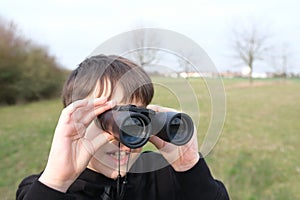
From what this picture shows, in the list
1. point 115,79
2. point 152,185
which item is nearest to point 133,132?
point 115,79

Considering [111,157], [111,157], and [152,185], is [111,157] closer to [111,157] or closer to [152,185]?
[111,157]

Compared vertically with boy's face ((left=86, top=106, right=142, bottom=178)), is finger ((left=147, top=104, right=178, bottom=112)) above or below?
above

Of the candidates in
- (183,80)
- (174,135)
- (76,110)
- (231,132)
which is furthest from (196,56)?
(231,132)

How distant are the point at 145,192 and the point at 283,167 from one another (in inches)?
115

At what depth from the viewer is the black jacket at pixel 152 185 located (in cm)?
99

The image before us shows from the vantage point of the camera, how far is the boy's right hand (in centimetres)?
82

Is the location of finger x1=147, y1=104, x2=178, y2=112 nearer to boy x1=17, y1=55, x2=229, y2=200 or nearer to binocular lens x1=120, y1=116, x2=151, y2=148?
boy x1=17, y1=55, x2=229, y2=200

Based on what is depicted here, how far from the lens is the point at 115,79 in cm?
91

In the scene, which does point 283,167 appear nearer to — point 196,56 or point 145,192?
point 145,192

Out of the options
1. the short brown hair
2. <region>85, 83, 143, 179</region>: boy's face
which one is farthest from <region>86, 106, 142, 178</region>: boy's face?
the short brown hair

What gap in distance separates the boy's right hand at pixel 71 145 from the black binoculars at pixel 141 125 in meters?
0.05

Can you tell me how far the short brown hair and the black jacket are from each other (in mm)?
190

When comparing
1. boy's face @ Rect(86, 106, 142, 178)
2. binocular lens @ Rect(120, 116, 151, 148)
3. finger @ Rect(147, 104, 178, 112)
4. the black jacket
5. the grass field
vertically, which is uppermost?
finger @ Rect(147, 104, 178, 112)

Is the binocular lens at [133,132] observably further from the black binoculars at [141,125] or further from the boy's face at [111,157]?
the boy's face at [111,157]
